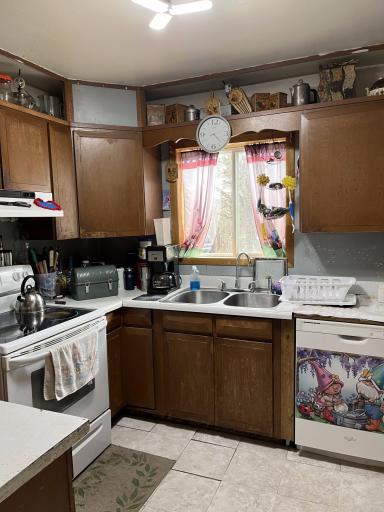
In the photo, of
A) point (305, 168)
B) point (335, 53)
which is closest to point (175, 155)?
point (305, 168)

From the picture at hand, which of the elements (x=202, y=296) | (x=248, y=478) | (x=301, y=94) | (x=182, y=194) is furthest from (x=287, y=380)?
(x=301, y=94)

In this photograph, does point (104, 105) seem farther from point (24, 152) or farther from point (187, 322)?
point (187, 322)

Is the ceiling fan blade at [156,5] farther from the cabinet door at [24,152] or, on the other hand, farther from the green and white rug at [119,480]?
the green and white rug at [119,480]

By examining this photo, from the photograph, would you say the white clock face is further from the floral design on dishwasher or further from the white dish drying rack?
the floral design on dishwasher

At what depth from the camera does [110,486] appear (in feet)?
6.79

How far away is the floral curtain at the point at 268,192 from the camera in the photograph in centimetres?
282

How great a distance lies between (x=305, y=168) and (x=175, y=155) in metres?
1.15

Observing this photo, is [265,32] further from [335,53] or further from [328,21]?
[335,53]

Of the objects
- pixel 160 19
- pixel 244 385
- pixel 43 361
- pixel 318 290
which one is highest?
pixel 160 19

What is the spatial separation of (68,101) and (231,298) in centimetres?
184

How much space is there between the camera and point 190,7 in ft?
5.58

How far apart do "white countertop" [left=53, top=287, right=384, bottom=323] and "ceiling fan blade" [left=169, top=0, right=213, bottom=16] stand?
1.60 metres

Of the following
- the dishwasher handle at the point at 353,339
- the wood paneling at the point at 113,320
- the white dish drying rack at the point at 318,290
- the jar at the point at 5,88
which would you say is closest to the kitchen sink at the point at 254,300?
the white dish drying rack at the point at 318,290

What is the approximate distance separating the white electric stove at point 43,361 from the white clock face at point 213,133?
1397 mm
